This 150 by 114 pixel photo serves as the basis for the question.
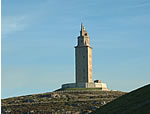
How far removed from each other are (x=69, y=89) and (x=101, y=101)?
82.8 feet

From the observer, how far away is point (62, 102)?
11019 centimetres

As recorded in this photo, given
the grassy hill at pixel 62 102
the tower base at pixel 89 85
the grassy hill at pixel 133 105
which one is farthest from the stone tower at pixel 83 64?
the grassy hill at pixel 133 105

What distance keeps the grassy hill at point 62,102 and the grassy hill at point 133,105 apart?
41903mm

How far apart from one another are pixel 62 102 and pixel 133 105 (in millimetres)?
60923

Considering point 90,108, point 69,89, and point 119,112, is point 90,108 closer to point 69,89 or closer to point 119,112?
point 69,89

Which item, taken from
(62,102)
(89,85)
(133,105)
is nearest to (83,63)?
(89,85)

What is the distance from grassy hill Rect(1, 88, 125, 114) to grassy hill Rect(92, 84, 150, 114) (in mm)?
41903

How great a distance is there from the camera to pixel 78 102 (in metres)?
109

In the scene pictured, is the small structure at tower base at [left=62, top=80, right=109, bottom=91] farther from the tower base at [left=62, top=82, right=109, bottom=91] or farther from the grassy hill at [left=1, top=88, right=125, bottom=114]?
Answer: the grassy hill at [left=1, top=88, right=125, bottom=114]

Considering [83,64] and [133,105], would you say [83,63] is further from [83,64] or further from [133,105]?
[133,105]

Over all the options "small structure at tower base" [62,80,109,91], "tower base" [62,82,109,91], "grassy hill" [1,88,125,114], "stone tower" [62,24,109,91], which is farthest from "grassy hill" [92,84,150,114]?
"stone tower" [62,24,109,91]

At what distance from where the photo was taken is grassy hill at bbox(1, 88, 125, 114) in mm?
102688

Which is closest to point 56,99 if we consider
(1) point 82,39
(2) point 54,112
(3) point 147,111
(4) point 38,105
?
(4) point 38,105

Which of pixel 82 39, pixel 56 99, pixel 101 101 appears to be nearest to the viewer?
pixel 101 101
